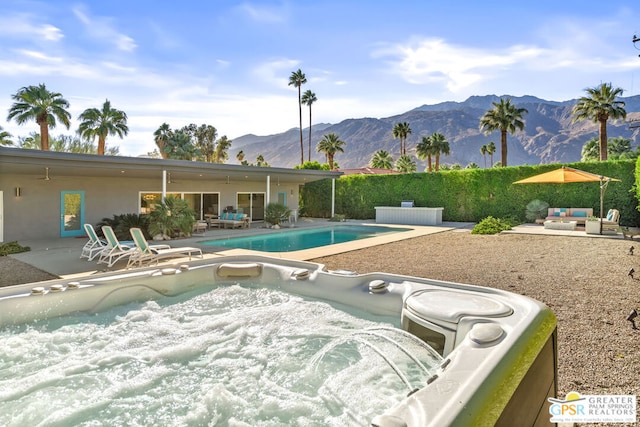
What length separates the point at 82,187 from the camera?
14594 mm

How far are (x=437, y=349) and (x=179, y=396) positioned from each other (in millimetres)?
2467

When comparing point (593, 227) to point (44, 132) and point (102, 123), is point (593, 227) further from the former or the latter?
point (102, 123)

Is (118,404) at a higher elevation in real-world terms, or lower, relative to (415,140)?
lower

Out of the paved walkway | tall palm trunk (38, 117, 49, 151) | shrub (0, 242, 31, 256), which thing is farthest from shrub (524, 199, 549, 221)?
tall palm trunk (38, 117, 49, 151)

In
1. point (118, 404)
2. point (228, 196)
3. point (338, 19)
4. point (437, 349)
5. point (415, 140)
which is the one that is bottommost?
point (118, 404)

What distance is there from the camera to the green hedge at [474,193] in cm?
1616

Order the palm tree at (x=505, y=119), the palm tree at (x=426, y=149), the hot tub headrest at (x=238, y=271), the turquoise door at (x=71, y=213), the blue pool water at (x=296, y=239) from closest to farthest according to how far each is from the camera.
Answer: the hot tub headrest at (x=238, y=271), the blue pool water at (x=296, y=239), the turquoise door at (x=71, y=213), the palm tree at (x=505, y=119), the palm tree at (x=426, y=149)

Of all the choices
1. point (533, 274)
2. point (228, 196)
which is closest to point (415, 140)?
point (228, 196)

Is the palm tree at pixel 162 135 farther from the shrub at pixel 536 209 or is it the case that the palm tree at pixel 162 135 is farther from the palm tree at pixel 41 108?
the shrub at pixel 536 209

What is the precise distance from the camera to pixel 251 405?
3.24 m

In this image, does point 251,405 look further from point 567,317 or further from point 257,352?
point 567,317

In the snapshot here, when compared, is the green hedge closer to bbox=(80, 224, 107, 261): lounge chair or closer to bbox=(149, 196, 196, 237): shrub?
bbox=(149, 196, 196, 237): shrub

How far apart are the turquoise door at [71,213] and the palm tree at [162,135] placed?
21.8 metres

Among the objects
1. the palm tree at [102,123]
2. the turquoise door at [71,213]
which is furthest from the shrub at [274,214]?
the palm tree at [102,123]
